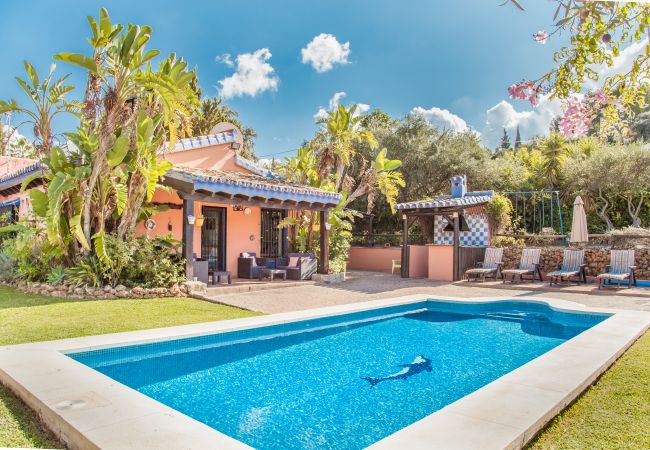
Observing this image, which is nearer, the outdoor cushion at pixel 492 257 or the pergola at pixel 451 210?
the outdoor cushion at pixel 492 257

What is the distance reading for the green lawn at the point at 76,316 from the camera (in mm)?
7289

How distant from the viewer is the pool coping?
3820mm

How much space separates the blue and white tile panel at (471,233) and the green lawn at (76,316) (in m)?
13.7

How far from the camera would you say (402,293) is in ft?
46.7

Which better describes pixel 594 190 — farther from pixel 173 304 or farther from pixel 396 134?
pixel 173 304

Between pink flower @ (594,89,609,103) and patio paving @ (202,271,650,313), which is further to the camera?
patio paving @ (202,271,650,313)

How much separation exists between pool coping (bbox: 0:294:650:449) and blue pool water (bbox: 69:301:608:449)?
0.66 meters

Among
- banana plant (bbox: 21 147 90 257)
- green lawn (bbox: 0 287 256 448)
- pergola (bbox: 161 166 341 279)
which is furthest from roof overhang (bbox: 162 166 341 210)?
green lawn (bbox: 0 287 256 448)

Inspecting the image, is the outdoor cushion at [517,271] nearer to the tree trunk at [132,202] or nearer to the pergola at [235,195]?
the pergola at [235,195]

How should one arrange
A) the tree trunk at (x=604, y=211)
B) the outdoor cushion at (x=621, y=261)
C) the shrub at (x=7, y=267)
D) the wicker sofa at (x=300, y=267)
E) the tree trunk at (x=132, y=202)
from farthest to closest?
the tree trunk at (x=604, y=211) < the wicker sofa at (x=300, y=267) < the outdoor cushion at (x=621, y=261) < the shrub at (x=7, y=267) < the tree trunk at (x=132, y=202)

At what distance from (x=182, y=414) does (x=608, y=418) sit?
4.26 m

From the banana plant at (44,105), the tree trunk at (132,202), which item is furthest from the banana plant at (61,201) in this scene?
the tree trunk at (132,202)

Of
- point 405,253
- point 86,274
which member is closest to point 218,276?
point 86,274

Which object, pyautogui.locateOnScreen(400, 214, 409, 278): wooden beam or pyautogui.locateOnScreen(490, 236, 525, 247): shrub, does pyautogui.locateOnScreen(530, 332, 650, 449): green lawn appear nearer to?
pyautogui.locateOnScreen(490, 236, 525, 247): shrub
